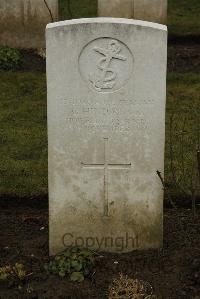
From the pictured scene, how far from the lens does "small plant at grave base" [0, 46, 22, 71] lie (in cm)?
947

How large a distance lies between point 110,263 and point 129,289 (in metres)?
0.40

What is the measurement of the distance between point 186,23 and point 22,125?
202 inches

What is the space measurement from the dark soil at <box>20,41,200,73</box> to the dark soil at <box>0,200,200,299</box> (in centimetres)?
435

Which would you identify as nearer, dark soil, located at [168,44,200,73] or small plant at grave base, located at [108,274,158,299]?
small plant at grave base, located at [108,274,158,299]

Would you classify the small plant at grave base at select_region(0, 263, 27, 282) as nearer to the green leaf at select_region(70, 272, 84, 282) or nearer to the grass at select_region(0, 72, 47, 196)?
the green leaf at select_region(70, 272, 84, 282)

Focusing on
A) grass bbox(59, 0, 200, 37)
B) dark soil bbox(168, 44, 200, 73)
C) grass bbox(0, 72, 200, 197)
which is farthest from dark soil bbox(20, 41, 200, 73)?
grass bbox(59, 0, 200, 37)

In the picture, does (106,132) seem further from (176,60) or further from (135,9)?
(135,9)

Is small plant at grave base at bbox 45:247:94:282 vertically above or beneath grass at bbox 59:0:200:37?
beneath

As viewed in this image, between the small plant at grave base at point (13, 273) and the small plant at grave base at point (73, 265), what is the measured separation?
17 centimetres

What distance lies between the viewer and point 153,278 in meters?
4.75

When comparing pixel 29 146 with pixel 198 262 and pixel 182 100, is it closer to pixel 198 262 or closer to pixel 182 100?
pixel 182 100

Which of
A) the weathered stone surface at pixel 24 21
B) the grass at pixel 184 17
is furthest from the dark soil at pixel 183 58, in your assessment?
the weathered stone surface at pixel 24 21

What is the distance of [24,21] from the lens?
10.5 metres

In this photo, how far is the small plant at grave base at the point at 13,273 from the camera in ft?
15.6
